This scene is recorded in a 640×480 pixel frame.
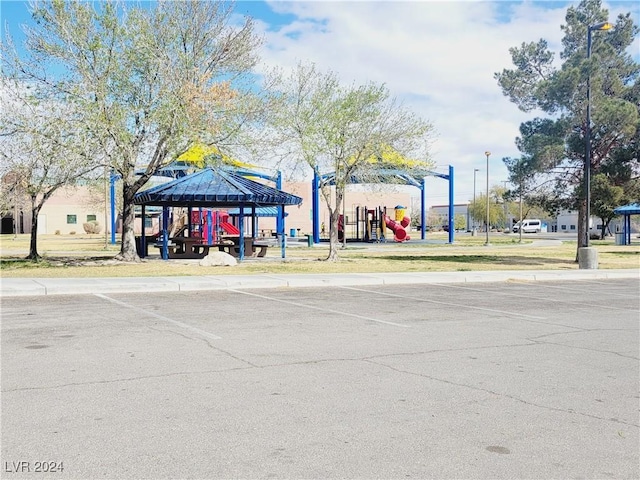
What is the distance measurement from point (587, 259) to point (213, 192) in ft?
47.5

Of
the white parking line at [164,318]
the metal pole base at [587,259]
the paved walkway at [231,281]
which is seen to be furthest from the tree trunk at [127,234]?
the metal pole base at [587,259]

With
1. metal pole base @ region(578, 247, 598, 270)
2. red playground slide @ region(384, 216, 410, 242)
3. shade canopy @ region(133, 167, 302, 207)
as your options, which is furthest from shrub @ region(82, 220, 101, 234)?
metal pole base @ region(578, 247, 598, 270)

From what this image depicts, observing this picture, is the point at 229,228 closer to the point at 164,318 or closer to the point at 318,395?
the point at 164,318

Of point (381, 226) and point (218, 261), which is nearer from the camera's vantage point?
point (218, 261)

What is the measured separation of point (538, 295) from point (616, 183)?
15.0 m

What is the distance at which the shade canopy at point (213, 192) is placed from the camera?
87.5 ft

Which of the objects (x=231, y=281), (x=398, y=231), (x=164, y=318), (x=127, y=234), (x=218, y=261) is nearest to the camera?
(x=164, y=318)

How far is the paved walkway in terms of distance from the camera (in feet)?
51.0

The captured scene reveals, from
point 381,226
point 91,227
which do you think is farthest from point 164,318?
point 91,227

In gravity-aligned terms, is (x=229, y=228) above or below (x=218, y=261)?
above

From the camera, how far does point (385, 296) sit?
49.3 feet

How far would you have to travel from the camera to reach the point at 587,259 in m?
24.7

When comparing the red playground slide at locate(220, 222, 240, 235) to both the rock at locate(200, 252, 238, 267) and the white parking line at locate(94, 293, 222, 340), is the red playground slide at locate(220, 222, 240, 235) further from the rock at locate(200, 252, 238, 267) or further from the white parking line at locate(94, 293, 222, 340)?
the white parking line at locate(94, 293, 222, 340)

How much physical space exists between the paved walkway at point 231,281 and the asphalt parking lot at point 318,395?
375cm
